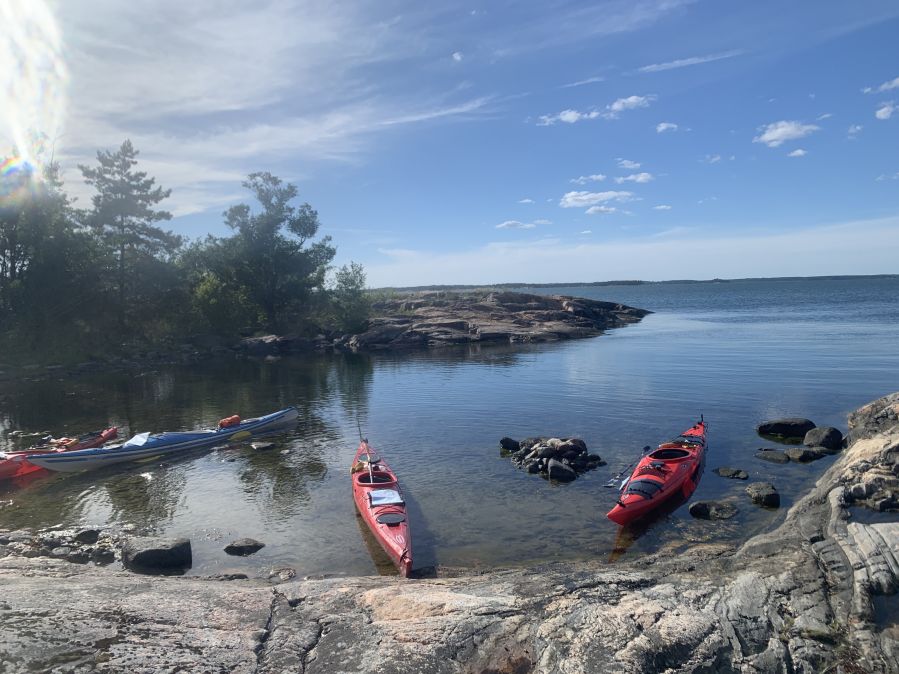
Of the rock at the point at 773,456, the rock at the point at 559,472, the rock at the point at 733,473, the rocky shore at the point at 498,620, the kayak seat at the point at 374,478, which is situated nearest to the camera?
the rocky shore at the point at 498,620

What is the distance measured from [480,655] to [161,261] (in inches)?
2386

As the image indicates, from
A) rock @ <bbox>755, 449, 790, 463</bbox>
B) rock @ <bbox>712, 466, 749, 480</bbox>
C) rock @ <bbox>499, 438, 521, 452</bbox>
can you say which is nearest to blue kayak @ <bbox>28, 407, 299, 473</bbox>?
rock @ <bbox>499, 438, 521, 452</bbox>

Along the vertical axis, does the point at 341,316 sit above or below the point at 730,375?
above

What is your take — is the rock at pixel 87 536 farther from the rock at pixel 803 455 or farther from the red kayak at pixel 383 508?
the rock at pixel 803 455

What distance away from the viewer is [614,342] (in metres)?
59.3

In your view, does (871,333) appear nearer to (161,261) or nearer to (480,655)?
(480,655)

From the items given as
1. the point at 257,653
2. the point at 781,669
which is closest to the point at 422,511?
the point at 257,653

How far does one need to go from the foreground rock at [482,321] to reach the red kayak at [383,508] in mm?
44975

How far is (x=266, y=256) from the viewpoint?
211 feet

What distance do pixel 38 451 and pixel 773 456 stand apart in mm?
26896

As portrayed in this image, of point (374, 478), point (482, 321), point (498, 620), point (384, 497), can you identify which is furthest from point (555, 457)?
point (482, 321)

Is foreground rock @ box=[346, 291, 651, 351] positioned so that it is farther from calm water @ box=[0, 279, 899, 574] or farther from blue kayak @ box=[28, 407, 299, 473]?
blue kayak @ box=[28, 407, 299, 473]

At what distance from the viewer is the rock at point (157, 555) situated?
526 inches

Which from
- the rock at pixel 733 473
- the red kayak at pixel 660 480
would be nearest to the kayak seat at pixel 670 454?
the red kayak at pixel 660 480
